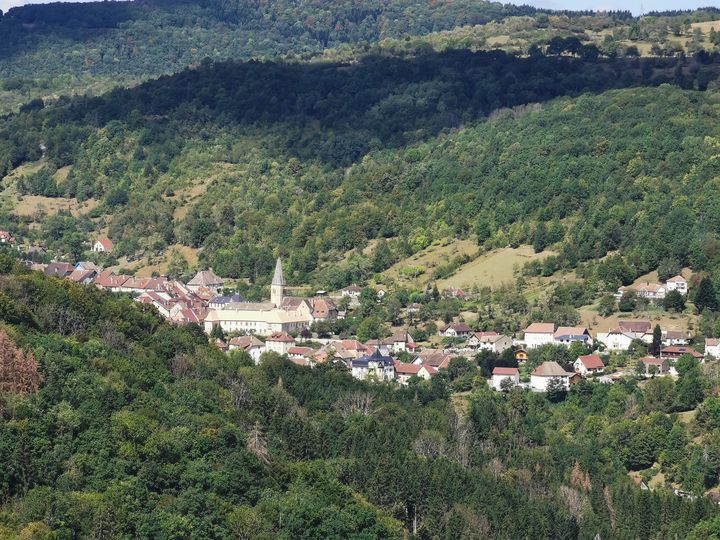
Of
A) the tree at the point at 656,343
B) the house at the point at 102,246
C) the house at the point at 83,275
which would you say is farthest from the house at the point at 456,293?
the house at the point at 102,246

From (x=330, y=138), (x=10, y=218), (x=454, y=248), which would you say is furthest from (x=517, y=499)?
(x=330, y=138)

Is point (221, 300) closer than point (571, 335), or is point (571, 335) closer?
point (571, 335)

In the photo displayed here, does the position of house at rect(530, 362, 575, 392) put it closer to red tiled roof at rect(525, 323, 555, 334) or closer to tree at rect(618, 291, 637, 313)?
red tiled roof at rect(525, 323, 555, 334)

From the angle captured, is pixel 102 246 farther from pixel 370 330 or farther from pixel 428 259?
pixel 370 330

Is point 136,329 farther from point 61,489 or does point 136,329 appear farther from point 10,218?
point 10,218

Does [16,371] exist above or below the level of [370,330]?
above

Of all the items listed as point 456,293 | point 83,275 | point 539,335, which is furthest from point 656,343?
point 83,275
